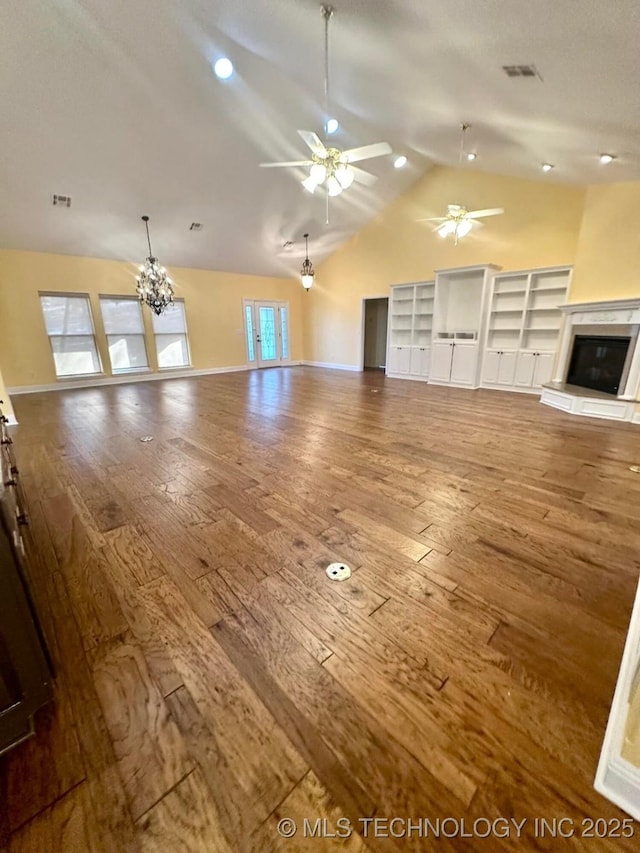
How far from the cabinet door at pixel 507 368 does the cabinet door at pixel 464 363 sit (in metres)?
0.49

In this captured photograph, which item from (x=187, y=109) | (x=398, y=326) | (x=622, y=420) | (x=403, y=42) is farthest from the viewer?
(x=398, y=326)

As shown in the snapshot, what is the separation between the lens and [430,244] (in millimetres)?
→ 7516

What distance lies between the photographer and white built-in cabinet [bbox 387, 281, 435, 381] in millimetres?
8008

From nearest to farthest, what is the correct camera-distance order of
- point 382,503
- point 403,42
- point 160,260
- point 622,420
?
point 382,503 < point 403,42 < point 622,420 < point 160,260

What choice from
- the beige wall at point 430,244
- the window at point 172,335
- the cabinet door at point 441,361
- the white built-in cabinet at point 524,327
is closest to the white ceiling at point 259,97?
the beige wall at point 430,244

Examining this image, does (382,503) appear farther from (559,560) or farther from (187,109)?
(187,109)

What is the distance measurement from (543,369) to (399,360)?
3.13 m

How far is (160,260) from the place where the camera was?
7.82 metres

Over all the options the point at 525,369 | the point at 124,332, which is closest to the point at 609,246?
the point at 525,369

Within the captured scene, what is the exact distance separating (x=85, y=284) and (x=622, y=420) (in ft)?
33.0

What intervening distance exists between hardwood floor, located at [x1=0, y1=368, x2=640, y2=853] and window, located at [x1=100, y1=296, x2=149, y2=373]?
5.60 metres

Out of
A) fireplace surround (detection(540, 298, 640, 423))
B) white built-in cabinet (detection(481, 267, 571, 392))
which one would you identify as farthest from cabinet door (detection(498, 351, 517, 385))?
fireplace surround (detection(540, 298, 640, 423))

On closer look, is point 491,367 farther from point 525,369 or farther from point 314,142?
point 314,142

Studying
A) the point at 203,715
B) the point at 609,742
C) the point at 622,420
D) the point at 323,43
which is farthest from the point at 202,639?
the point at 622,420
